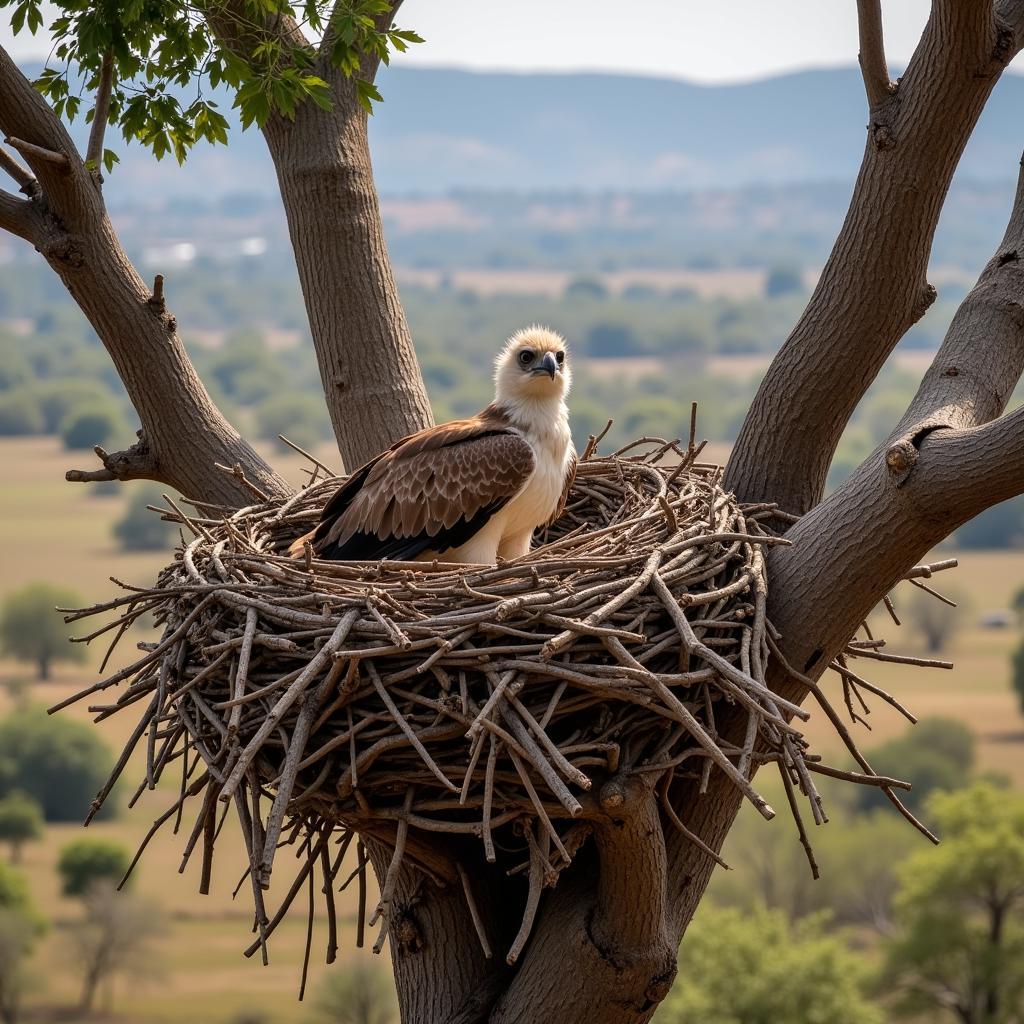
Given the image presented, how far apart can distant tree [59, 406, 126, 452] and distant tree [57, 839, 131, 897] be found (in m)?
53.4

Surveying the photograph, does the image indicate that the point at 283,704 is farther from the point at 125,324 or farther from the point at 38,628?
the point at 38,628

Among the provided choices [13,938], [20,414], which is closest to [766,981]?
[13,938]

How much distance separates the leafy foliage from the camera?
6.05m

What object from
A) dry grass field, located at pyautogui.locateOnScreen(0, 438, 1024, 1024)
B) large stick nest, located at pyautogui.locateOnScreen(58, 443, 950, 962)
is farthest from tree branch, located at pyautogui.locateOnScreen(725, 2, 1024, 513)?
dry grass field, located at pyautogui.locateOnScreen(0, 438, 1024, 1024)

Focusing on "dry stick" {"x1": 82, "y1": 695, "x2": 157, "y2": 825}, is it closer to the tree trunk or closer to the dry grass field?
the tree trunk

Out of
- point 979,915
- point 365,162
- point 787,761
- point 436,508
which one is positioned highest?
point 365,162

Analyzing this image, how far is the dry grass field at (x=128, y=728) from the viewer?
226 feet

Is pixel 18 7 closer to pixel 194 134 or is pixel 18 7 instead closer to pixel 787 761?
pixel 194 134

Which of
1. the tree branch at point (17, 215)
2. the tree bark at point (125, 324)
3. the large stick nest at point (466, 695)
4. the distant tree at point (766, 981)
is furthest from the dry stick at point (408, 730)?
the distant tree at point (766, 981)

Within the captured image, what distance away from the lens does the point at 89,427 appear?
5059 inches

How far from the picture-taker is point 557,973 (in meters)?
5.04

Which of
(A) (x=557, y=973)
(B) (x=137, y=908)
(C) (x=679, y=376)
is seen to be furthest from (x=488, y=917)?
(C) (x=679, y=376)

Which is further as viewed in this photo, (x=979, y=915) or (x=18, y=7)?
(x=979, y=915)

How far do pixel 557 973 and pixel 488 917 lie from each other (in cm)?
44
